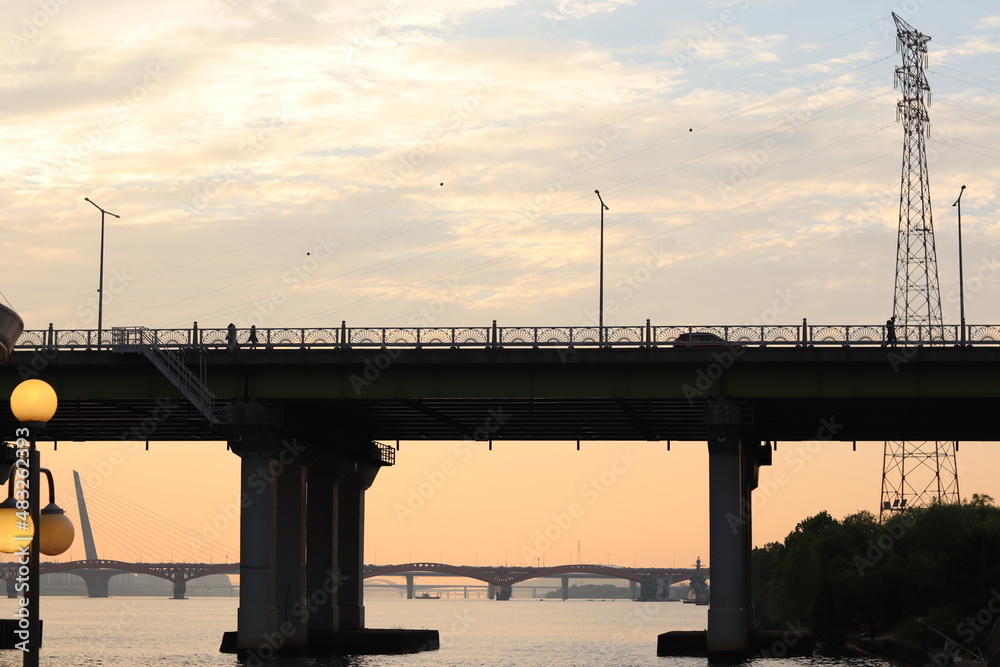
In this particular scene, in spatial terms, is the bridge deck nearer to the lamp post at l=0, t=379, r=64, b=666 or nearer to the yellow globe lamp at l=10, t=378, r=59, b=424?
the lamp post at l=0, t=379, r=64, b=666

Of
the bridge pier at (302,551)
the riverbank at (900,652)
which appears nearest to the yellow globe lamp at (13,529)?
the riverbank at (900,652)

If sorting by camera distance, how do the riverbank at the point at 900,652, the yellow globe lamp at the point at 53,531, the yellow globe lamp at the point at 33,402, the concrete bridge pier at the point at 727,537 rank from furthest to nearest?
the concrete bridge pier at the point at 727,537
the riverbank at the point at 900,652
the yellow globe lamp at the point at 53,531
the yellow globe lamp at the point at 33,402

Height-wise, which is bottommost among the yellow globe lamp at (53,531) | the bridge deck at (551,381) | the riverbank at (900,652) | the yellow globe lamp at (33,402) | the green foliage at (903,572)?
the riverbank at (900,652)

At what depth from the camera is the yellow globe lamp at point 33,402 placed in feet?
55.8

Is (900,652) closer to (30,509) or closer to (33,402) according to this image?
(30,509)

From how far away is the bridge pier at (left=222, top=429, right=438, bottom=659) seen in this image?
76.4 meters

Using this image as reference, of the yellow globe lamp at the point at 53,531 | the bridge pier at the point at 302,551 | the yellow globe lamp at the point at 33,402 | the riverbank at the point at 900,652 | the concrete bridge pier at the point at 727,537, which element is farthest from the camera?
the bridge pier at the point at 302,551

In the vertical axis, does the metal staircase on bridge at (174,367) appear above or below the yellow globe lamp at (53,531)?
above

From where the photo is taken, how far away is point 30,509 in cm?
1705

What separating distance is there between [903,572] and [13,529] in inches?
3489

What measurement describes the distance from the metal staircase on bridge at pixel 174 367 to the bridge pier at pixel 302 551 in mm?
2518

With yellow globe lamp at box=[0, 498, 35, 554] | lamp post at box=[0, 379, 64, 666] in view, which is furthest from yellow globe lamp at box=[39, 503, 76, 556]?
yellow globe lamp at box=[0, 498, 35, 554]

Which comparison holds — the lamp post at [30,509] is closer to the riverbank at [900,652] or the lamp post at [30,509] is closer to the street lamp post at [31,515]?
the street lamp post at [31,515]

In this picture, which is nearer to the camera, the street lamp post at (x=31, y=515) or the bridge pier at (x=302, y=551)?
the street lamp post at (x=31, y=515)
